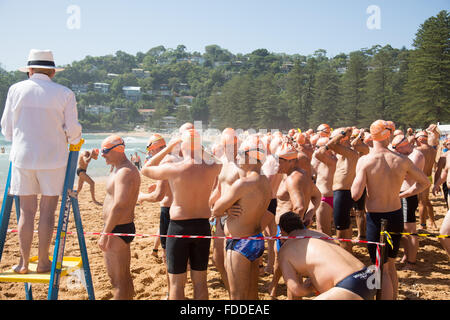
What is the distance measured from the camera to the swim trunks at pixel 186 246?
3.54 meters

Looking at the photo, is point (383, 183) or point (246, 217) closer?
point (246, 217)

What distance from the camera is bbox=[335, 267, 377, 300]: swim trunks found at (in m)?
2.86

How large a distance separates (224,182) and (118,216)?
3.62 feet

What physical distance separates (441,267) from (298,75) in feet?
181

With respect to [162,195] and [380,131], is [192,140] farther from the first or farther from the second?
[380,131]

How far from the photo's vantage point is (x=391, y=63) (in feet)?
156

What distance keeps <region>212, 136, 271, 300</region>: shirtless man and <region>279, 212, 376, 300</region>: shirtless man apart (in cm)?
36

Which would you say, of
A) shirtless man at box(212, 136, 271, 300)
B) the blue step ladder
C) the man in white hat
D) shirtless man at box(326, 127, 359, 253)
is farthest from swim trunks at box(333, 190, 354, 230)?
the man in white hat

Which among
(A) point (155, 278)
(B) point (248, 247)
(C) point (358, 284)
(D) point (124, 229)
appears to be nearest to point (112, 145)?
(D) point (124, 229)

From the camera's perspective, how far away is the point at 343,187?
5.92 m

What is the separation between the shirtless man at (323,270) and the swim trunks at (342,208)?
8.73ft

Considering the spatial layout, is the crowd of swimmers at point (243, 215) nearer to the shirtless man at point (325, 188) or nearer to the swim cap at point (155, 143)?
the swim cap at point (155, 143)

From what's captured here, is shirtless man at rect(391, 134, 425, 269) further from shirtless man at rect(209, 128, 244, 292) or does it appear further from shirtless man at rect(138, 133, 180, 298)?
shirtless man at rect(138, 133, 180, 298)
